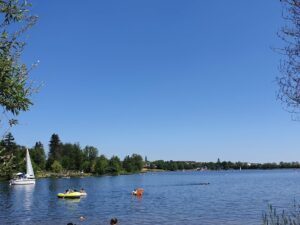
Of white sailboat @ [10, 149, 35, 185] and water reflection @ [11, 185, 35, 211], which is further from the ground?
white sailboat @ [10, 149, 35, 185]

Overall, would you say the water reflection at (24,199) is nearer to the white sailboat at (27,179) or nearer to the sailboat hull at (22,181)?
the white sailboat at (27,179)

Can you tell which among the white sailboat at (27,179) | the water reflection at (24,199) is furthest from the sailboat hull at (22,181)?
the water reflection at (24,199)

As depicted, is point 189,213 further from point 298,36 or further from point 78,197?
point 298,36

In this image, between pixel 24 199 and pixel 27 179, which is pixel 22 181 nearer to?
pixel 27 179

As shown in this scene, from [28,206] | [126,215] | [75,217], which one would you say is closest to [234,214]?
[126,215]

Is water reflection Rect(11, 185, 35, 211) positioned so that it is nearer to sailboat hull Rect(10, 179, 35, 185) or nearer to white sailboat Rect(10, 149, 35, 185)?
white sailboat Rect(10, 149, 35, 185)

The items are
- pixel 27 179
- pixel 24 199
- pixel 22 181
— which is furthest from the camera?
pixel 27 179

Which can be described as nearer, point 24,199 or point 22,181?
point 24,199

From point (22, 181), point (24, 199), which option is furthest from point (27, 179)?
point (24, 199)

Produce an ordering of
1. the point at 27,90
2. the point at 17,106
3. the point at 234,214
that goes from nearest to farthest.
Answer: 1. the point at 17,106
2. the point at 27,90
3. the point at 234,214

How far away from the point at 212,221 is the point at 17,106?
135ft

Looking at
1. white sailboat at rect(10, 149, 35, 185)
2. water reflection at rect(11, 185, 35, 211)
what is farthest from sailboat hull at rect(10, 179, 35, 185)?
water reflection at rect(11, 185, 35, 211)

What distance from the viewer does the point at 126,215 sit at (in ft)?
179

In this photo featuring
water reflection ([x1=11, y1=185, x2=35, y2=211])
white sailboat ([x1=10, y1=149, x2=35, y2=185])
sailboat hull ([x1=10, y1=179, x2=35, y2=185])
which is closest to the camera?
water reflection ([x1=11, y1=185, x2=35, y2=211])
